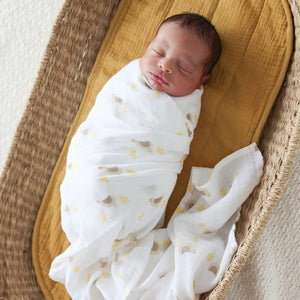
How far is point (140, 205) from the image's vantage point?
3.75 feet

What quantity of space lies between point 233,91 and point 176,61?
23 centimetres

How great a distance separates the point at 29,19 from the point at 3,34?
131 millimetres

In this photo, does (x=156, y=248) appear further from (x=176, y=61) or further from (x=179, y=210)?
(x=176, y=61)

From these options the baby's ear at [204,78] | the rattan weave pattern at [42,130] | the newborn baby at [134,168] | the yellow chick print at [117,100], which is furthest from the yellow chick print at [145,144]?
the rattan weave pattern at [42,130]

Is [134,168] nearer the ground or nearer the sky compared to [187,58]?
nearer the ground

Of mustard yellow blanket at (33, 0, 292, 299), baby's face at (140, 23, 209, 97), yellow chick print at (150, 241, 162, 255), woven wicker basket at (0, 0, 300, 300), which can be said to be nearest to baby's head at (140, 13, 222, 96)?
baby's face at (140, 23, 209, 97)

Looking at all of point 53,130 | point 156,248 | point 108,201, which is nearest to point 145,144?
point 108,201

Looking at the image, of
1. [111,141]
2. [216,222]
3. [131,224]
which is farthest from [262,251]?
[111,141]

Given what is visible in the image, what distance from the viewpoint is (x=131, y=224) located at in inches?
44.8

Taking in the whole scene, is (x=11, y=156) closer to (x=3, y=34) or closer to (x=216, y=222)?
(x=216, y=222)

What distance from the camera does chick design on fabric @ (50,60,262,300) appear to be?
1.12 metres

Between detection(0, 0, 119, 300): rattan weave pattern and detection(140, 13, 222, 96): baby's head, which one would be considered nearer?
detection(140, 13, 222, 96): baby's head

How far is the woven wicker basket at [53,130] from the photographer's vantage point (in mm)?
1220

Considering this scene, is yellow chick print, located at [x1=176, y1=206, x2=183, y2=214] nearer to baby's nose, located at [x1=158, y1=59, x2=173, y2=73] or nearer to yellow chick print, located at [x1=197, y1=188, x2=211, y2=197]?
yellow chick print, located at [x1=197, y1=188, x2=211, y2=197]
